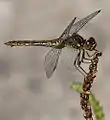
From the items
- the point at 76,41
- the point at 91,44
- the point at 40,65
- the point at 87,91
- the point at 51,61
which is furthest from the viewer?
the point at 40,65

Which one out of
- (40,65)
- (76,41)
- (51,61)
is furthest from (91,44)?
(40,65)

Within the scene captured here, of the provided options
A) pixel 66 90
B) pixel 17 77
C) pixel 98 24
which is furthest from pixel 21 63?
pixel 98 24

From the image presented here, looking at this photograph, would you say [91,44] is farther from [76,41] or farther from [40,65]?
[40,65]

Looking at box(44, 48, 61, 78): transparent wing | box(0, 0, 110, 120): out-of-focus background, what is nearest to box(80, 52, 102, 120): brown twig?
box(44, 48, 61, 78): transparent wing

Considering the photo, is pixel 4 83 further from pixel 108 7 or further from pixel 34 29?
pixel 108 7

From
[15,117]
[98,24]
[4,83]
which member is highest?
[98,24]

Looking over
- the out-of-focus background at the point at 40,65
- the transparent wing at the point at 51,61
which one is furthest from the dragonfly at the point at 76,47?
the out-of-focus background at the point at 40,65

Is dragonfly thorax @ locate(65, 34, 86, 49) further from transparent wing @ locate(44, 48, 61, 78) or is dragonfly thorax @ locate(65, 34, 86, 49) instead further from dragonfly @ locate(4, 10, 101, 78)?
transparent wing @ locate(44, 48, 61, 78)

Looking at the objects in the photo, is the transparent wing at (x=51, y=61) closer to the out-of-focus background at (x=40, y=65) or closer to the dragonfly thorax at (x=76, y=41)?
the dragonfly thorax at (x=76, y=41)
